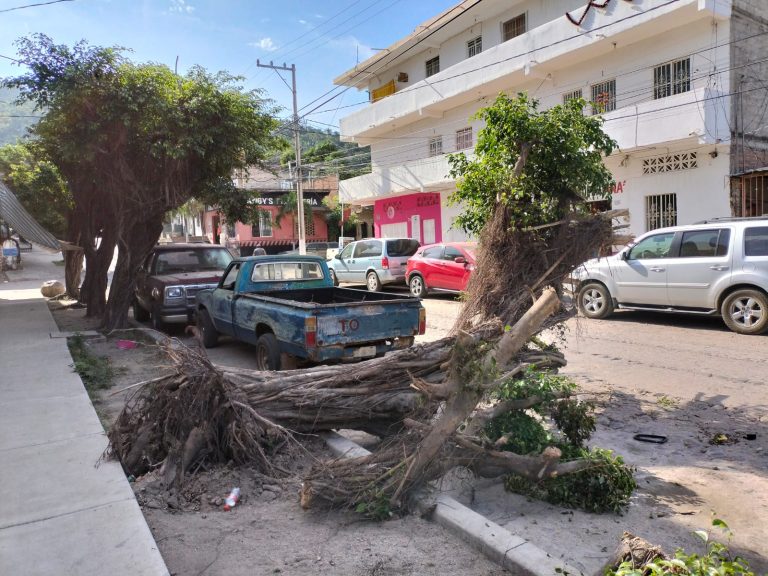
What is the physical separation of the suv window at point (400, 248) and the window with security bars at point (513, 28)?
389 inches

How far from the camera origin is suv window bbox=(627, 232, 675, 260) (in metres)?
10.2

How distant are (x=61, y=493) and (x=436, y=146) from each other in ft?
78.5

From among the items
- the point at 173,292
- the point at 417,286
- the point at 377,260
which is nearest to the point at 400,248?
the point at 377,260

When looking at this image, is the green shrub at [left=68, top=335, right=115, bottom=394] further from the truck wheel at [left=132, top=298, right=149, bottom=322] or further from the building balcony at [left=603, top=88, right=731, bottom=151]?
the building balcony at [left=603, top=88, right=731, bottom=151]

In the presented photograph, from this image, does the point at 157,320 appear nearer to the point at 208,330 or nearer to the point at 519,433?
the point at 208,330

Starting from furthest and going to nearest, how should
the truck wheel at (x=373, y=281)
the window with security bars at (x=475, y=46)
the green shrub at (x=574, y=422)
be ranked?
the window with security bars at (x=475, y=46)
the truck wheel at (x=373, y=281)
the green shrub at (x=574, y=422)

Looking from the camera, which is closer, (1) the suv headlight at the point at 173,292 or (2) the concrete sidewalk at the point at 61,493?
(2) the concrete sidewalk at the point at 61,493

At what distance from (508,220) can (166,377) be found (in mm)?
3332

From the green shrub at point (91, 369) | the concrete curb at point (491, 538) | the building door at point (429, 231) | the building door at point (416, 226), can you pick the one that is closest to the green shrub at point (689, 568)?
the concrete curb at point (491, 538)

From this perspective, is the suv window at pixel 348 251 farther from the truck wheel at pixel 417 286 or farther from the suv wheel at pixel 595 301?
the suv wheel at pixel 595 301

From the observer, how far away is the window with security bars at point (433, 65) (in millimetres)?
26223

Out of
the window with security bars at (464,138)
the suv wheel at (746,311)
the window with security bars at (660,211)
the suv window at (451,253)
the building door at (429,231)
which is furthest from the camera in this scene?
the building door at (429,231)

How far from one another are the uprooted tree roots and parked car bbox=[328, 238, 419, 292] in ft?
39.3

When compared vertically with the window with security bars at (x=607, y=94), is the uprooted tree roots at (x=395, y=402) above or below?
below
